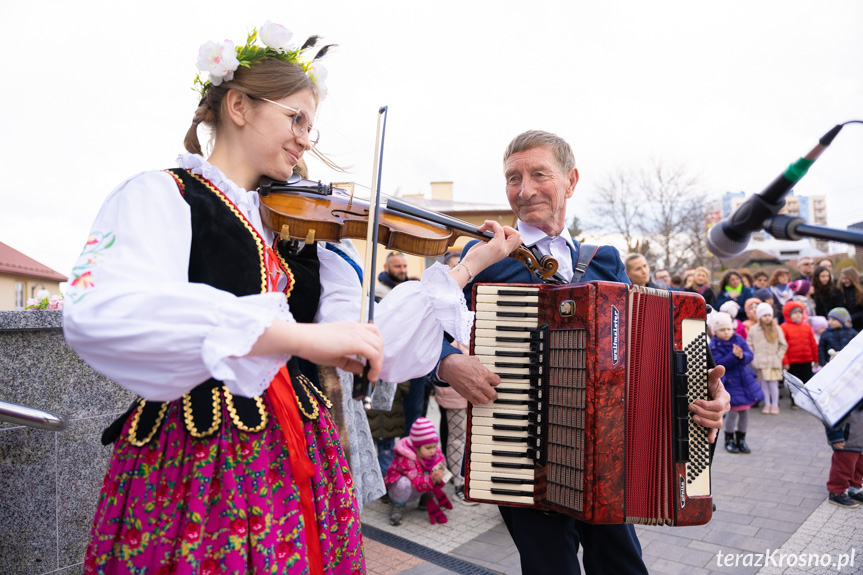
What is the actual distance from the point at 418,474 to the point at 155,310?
3.80m

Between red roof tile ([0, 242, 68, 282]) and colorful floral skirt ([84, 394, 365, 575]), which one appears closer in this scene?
colorful floral skirt ([84, 394, 365, 575])

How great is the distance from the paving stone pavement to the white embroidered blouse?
2979mm

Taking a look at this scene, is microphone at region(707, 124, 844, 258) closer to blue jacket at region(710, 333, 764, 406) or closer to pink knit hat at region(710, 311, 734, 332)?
blue jacket at region(710, 333, 764, 406)

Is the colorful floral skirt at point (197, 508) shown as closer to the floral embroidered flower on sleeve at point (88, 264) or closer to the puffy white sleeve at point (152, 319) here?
the puffy white sleeve at point (152, 319)

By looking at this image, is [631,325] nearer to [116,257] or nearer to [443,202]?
[116,257]

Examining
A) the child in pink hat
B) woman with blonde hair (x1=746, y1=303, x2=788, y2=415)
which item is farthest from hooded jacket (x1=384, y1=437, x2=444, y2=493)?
woman with blonde hair (x1=746, y1=303, x2=788, y2=415)

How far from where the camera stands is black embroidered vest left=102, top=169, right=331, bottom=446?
1317 mm

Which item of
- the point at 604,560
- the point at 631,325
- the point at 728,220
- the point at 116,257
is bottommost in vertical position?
the point at 604,560

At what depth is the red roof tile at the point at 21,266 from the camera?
333 cm

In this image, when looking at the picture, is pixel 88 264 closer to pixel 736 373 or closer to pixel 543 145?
pixel 543 145

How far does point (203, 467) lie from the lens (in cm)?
128

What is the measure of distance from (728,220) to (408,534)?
359 centimetres

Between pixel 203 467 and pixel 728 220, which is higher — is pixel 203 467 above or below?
below

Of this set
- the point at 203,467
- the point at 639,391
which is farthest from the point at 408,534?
the point at 203,467
